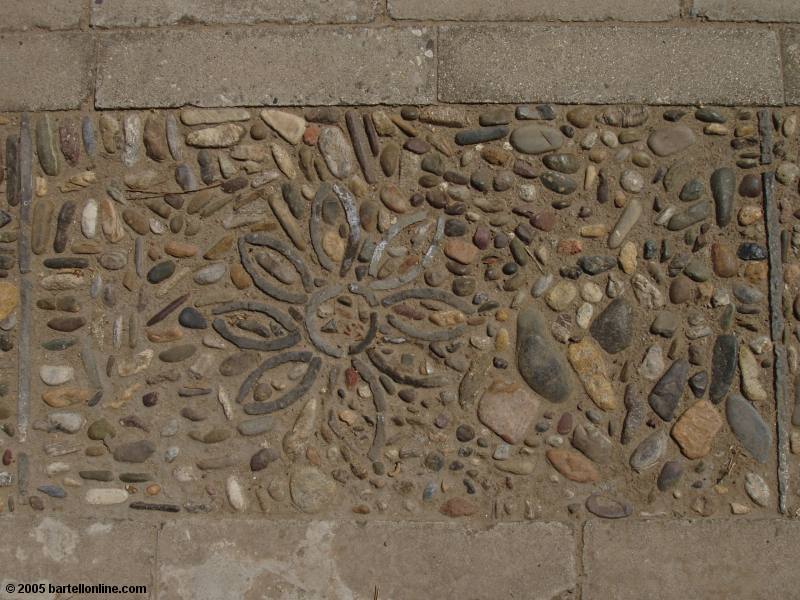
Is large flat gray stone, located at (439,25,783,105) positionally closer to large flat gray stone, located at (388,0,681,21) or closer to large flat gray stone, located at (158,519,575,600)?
large flat gray stone, located at (388,0,681,21)

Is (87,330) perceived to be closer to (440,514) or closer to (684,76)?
(440,514)

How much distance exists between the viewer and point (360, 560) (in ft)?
5.98

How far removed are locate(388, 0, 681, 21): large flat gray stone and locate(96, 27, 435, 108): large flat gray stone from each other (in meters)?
0.07

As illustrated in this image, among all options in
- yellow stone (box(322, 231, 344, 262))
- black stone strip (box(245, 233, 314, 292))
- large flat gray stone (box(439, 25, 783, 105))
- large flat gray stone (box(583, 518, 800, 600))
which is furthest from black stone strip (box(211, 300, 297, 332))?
large flat gray stone (box(583, 518, 800, 600))

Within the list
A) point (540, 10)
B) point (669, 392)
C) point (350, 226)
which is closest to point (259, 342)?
point (350, 226)

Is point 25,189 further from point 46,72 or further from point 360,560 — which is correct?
point 360,560

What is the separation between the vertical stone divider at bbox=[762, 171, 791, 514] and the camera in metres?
1.81

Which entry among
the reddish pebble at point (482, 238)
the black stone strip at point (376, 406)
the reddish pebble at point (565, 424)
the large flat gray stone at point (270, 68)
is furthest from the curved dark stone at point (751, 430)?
the large flat gray stone at point (270, 68)

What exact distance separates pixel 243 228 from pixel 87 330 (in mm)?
515

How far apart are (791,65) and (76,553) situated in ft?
7.89

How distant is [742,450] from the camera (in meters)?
1.81

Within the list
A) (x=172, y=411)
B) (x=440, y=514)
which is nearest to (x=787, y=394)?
(x=440, y=514)

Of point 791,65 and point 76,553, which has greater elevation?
point 791,65

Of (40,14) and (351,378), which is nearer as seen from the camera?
(351,378)
